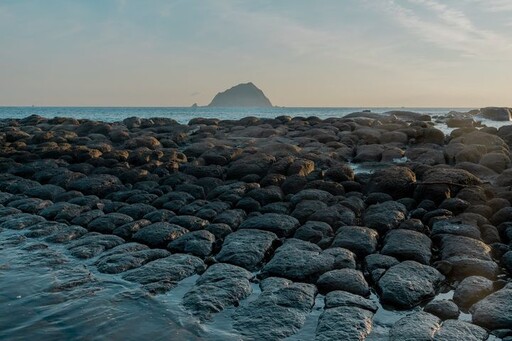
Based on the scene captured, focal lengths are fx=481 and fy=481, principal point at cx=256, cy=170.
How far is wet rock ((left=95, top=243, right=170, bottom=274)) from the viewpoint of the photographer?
882cm

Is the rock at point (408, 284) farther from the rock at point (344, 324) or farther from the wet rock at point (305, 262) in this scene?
the wet rock at point (305, 262)

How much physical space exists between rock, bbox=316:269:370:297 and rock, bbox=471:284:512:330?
5.38 ft

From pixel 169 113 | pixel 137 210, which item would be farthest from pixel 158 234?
pixel 169 113

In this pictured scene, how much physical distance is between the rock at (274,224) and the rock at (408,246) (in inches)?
84.0

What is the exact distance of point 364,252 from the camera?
31.1 ft

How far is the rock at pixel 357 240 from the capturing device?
375 inches

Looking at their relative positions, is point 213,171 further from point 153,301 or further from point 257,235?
point 153,301

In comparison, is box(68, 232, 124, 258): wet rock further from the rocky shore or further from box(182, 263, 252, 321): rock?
box(182, 263, 252, 321): rock

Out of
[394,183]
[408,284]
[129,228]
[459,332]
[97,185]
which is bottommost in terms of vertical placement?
[459,332]

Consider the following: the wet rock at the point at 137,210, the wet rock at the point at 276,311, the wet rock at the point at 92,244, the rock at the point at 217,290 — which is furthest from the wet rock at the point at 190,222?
the wet rock at the point at 276,311

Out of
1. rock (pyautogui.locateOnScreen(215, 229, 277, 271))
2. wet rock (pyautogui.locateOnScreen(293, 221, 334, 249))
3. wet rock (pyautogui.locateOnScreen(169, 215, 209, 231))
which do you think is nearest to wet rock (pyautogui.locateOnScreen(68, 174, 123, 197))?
wet rock (pyautogui.locateOnScreen(169, 215, 209, 231))

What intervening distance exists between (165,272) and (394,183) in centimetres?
751

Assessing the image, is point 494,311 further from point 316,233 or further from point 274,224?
point 274,224

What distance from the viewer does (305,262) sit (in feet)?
28.5
